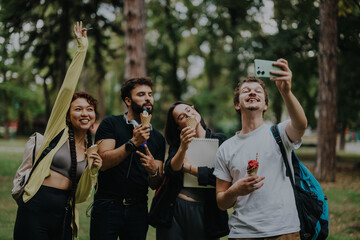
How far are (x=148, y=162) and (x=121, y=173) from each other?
311mm

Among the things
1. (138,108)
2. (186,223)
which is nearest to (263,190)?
(186,223)

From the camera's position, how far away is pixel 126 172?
3521 mm

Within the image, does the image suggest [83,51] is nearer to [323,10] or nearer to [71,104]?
[71,104]

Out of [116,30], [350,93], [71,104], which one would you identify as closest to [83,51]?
[71,104]

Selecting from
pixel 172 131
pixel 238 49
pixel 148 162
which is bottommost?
pixel 148 162

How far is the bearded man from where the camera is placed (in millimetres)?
3377

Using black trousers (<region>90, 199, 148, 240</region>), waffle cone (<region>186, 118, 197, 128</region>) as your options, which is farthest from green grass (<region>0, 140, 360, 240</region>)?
waffle cone (<region>186, 118, 197, 128</region>)

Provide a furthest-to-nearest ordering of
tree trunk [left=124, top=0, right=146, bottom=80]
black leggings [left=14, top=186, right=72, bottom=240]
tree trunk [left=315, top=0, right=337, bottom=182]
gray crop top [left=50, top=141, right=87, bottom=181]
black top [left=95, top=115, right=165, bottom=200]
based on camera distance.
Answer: tree trunk [left=315, top=0, right=337, bottom=182]
tree trunk [left=124, top=0, right=146, bottom=80]
black top [left=95, top=115, right=165, bottom=200]
gray crop top [left=50, top=141, right=87, bottom=181]
black leggings [left=14, top=186, right=72, bottom=240]

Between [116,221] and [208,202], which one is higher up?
[208,202]

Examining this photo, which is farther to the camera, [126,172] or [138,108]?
[138,108]

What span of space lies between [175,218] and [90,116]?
122cm

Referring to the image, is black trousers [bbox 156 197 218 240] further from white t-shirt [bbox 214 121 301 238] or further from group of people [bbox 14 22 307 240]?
white t-shirt [bbox 214 121 301 238]

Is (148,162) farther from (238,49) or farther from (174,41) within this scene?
(174,41)

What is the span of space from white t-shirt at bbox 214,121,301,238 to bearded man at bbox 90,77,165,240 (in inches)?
34.6
